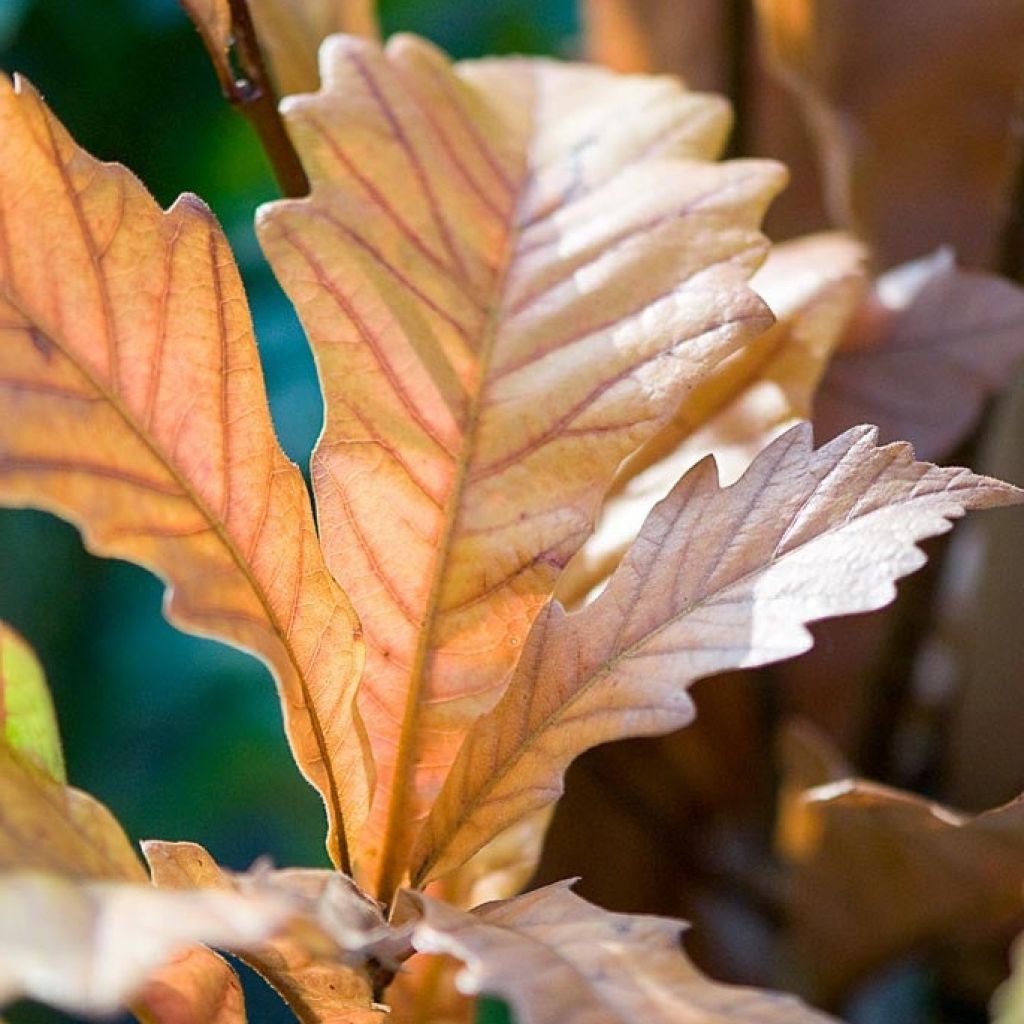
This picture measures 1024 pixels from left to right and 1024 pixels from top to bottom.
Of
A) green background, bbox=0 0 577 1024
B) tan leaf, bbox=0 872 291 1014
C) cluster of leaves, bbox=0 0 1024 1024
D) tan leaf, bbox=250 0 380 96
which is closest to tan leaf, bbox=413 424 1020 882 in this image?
cluster of leaves, bbox=0 0 1024 1024

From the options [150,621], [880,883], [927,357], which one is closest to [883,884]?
[880,883]

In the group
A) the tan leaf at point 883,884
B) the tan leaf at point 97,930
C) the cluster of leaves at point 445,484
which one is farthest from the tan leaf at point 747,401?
the tan leaf at point 97,930

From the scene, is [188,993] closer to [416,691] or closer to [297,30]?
[416,691]

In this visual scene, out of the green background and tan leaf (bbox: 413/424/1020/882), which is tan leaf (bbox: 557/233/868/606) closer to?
tan leaf (bbox: 413/424/1020/882)

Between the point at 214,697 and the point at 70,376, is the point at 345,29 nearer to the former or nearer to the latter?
the point at 70,376

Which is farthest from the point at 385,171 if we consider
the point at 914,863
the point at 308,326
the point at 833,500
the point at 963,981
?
the point at 963,981

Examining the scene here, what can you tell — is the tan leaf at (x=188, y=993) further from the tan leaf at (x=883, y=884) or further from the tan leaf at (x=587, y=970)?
the tan leaf at (x=883, y=884)

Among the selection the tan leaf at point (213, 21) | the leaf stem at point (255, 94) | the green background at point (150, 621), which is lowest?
the green background at point (150, 621)
